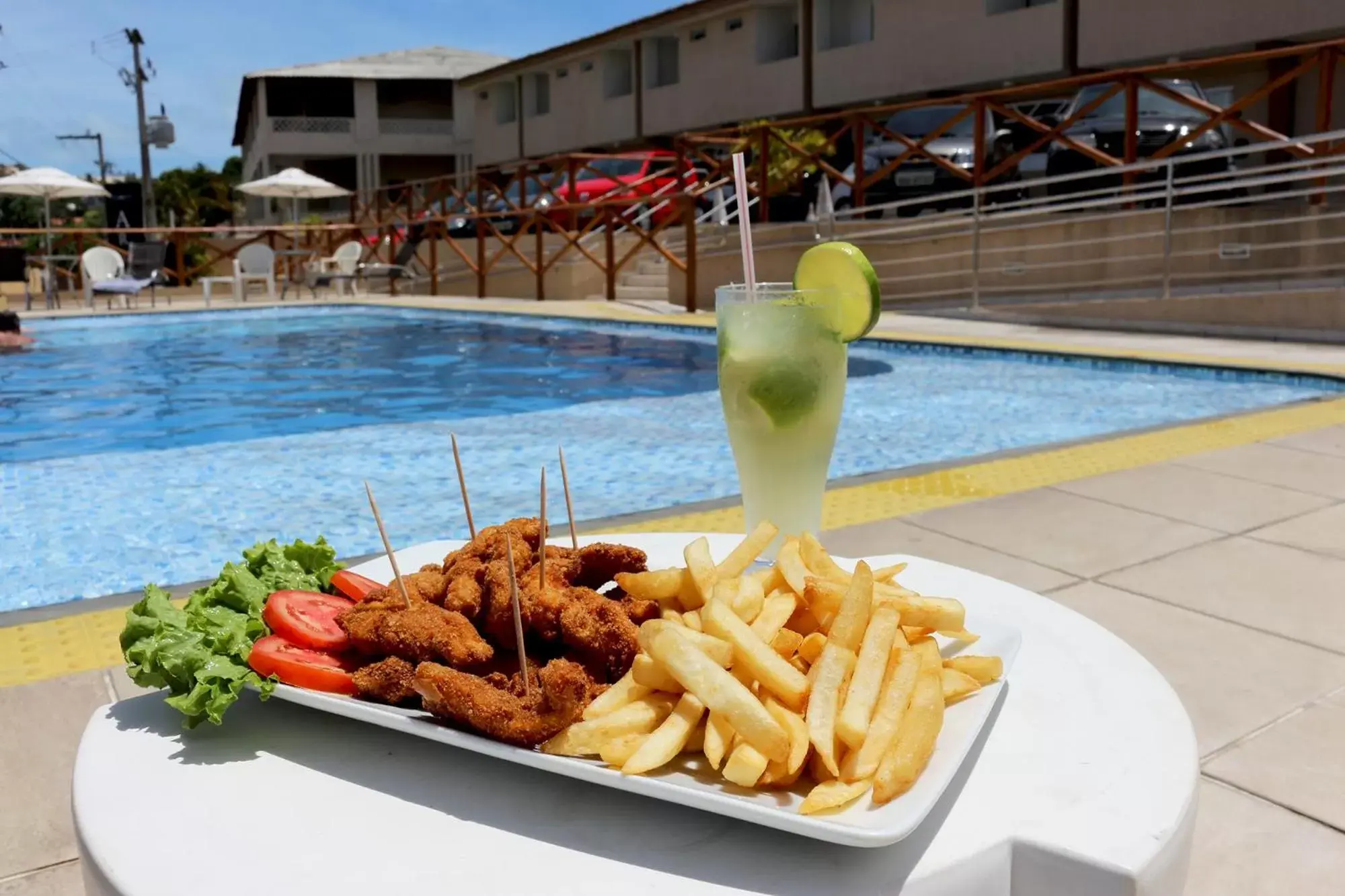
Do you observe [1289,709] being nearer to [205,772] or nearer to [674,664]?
[674,664]

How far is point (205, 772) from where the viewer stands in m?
1.13

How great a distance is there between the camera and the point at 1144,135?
12.4 metres

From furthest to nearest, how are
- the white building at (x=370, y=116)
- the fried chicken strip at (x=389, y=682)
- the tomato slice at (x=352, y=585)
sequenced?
1. the white building at (x=370, y=116)
2. the tomato slice at (x=352, y=585)
3. the fried chicken strip at (x=389, y=682)

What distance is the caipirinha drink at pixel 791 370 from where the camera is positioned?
5.48 feet

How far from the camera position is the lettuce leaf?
1186mm

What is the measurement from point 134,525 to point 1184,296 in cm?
901

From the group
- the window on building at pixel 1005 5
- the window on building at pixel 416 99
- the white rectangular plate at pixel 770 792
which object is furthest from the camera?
the window on building at pixel 416 99

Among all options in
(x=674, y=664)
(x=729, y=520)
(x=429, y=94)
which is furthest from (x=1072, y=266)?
(x=429, y=94)

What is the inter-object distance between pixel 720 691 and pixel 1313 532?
293 cm

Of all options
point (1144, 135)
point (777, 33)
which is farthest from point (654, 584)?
point (777, 33)

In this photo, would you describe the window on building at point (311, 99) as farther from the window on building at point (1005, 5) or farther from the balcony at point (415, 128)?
the window on building at point (1005, 5)

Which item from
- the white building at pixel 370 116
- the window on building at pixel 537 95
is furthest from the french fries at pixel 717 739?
the white building at pixel 370 116

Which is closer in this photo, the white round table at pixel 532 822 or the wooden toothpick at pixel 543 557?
the white round table at pixel 532 822

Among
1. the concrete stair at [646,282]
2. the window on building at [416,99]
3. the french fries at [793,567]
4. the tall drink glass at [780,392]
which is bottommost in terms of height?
the french fries at [793,567]
